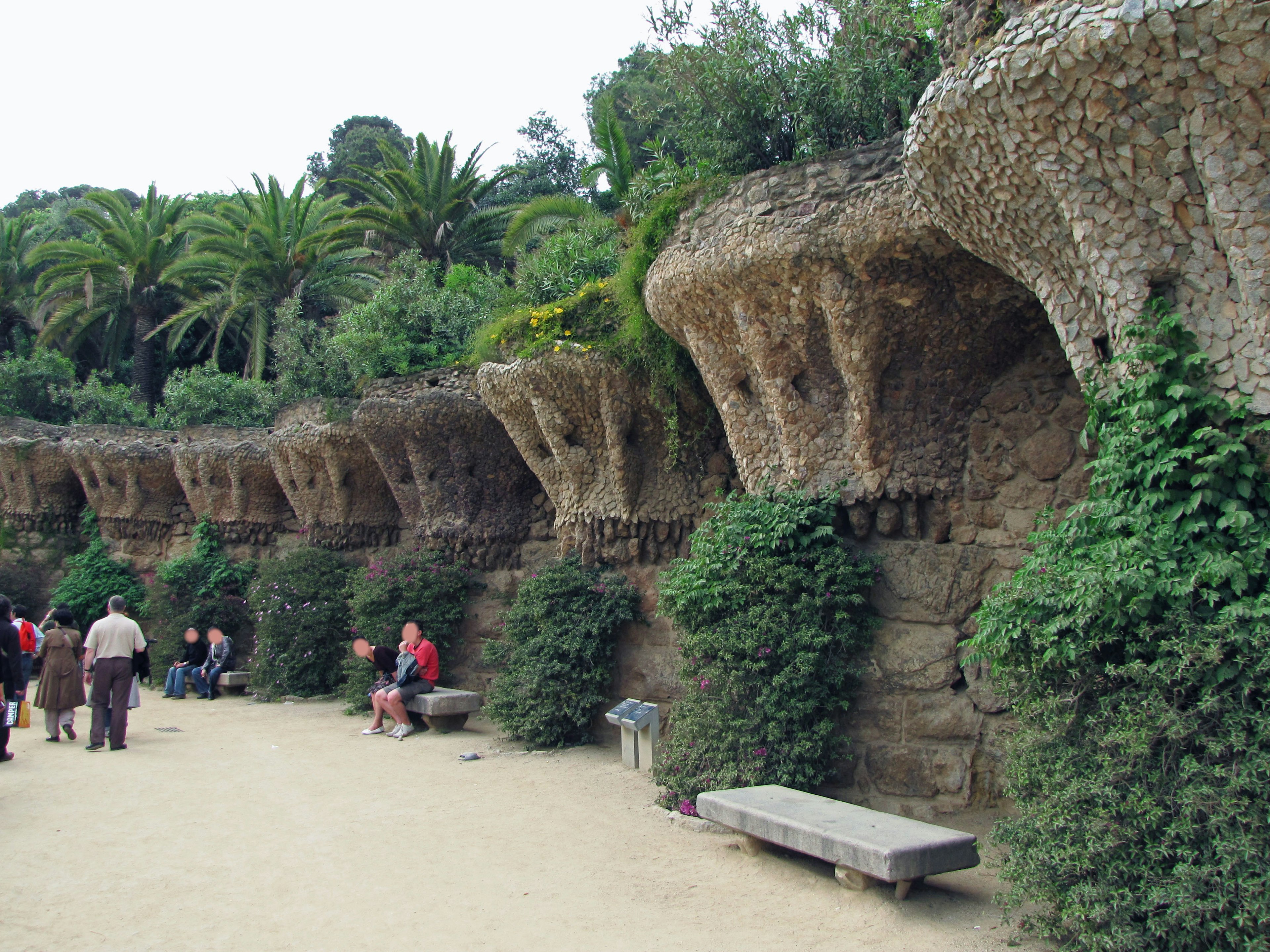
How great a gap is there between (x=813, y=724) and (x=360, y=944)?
2958mm

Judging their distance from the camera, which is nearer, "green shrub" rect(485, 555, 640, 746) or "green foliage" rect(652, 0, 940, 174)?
"green foliage" rect(652, 0, 940, 174)

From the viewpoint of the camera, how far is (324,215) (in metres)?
19.6

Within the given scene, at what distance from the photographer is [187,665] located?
13000mm

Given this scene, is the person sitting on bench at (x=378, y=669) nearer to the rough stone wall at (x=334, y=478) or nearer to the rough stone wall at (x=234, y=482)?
the rough stone wall at (x=334, y=478)

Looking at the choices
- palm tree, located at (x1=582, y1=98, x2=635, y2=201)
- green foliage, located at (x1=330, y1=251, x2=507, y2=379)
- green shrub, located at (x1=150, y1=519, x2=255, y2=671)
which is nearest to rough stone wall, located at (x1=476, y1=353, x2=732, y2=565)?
green foliage, located at (x1=330, y1=251, x2=507, y2=379)

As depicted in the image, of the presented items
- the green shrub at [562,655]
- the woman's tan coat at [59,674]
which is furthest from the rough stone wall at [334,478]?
the green shrub at [562,655]

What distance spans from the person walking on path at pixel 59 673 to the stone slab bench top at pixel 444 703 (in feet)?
9.68

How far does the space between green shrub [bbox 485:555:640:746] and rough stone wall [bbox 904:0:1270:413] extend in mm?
5006

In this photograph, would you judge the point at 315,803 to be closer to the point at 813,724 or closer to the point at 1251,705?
the point at 813,724

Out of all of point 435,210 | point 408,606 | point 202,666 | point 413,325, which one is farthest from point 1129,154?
point 435,210

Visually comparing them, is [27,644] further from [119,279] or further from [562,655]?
[119,279]

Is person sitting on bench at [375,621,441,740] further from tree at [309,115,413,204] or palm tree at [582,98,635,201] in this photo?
tree at [309,115,413,204]

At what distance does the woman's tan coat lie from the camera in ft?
27.3

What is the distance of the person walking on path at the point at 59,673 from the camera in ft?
27.3
